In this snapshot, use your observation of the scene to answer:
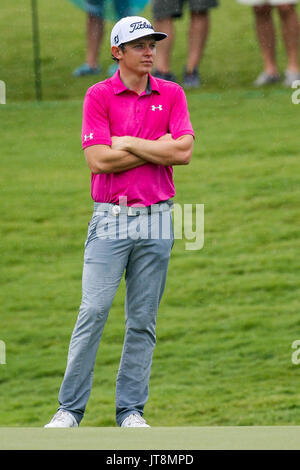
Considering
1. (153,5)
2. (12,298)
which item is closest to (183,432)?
(12,298)

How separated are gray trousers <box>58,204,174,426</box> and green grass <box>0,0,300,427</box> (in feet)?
4.77

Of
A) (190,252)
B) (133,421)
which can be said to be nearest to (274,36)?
(190,252)

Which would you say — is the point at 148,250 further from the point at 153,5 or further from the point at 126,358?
the point at 153,5

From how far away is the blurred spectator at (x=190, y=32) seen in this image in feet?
24.6

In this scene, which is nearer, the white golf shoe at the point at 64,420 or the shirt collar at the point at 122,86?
the white golf shoe at the point at 64,420

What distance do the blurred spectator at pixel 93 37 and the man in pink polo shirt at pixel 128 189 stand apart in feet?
9.73

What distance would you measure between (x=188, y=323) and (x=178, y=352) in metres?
0.30

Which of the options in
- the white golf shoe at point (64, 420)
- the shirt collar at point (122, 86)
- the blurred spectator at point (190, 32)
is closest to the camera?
the white golf shoe at point (64, 420)

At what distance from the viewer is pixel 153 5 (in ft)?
24.3

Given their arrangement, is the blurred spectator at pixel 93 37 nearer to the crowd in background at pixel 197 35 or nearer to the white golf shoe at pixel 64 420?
the crowd in background at pixel 197 35

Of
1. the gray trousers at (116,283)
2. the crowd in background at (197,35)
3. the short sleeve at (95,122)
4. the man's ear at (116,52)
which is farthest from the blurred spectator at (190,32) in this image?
the gray trousers at (116,283)

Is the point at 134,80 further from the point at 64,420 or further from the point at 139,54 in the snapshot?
the point at 64,420

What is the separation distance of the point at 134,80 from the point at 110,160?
37 centimetres

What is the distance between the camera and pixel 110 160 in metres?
4.41
